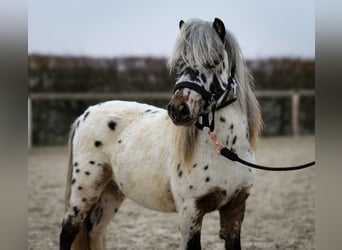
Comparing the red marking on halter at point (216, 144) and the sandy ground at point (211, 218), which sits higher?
the red marking on halter at point (216, 144)

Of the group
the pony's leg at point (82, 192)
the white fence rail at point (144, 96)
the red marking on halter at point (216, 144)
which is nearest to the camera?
the red marking on halter at point (216, 144)

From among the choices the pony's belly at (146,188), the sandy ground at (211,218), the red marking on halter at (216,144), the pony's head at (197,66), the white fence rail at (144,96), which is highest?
the pony's head at (197,66)

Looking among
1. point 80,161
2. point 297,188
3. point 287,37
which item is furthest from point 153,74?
point 80,161

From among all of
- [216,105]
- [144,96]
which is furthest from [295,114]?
[216,105]

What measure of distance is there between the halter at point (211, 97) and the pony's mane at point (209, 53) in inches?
1.5

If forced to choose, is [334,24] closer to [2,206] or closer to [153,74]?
[2,206]

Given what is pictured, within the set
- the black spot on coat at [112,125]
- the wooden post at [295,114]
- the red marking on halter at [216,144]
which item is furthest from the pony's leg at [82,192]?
the wooden post at [295,114]

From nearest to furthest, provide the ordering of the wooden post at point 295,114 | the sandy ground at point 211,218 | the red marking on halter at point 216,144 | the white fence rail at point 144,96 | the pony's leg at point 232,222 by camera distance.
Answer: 1. the red marking on halter at point 216,144
2. the pony's leg at point 232,222
3. the sandy ground at point 211,218
4. the white fence rail at point 144,96
5. the wooden post at point 295,114

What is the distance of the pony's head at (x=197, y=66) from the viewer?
52.2 inches

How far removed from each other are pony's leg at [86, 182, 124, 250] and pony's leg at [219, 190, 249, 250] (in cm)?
51

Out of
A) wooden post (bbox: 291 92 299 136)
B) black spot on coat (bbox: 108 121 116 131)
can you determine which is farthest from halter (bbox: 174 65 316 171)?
wooden post (bbox: 291 92 299 136)

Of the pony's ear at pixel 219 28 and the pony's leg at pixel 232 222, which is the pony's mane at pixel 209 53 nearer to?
the pony's ear at pixel 219 28

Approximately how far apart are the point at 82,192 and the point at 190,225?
52 cm

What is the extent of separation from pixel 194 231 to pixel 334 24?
744mm
